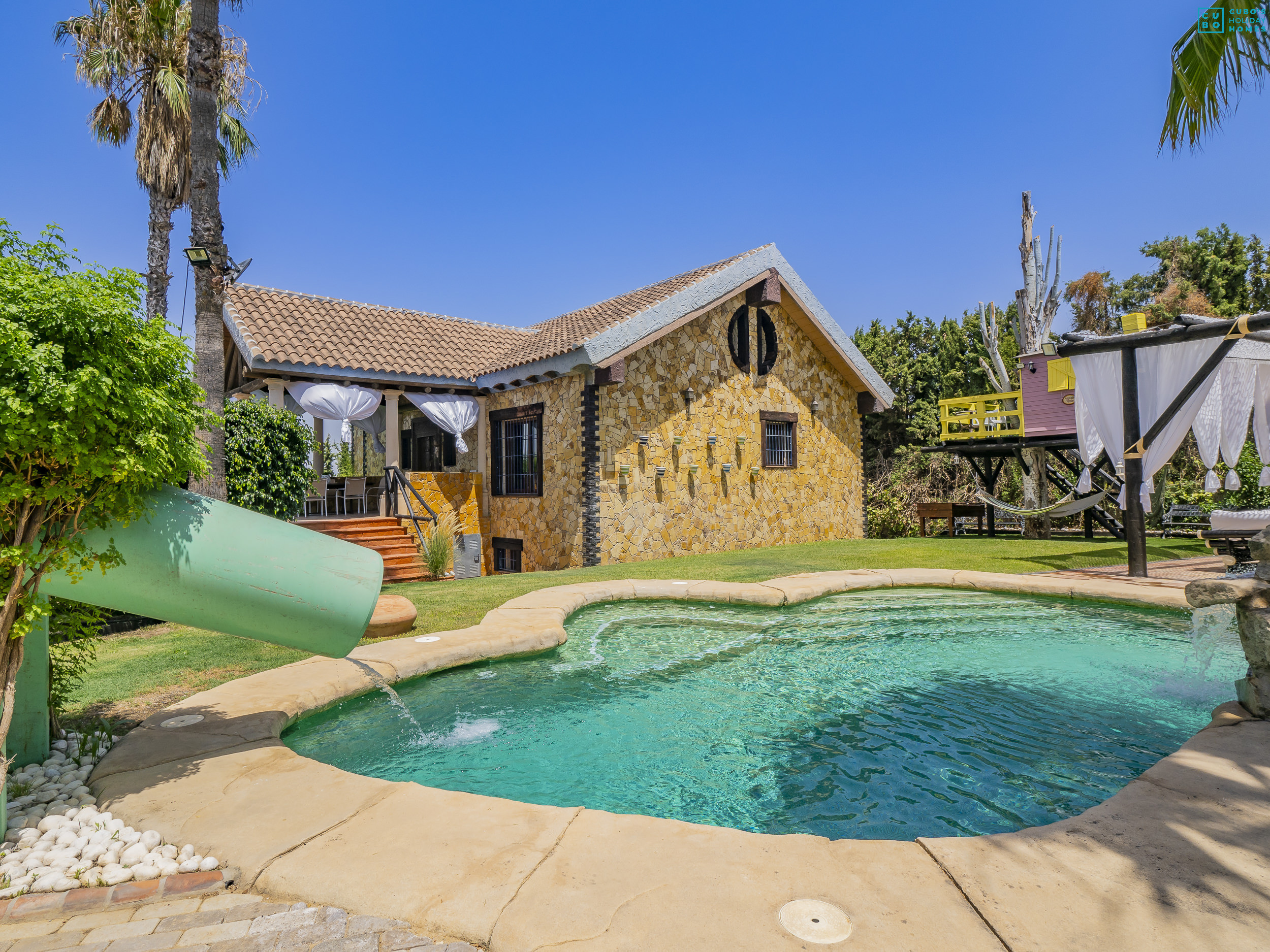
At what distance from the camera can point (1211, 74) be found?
6.83m

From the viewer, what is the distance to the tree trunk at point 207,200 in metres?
7.63

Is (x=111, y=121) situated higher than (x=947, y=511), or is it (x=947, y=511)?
(x=111, y=121)

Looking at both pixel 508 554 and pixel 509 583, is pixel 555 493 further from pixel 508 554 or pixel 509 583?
pixel 509 583

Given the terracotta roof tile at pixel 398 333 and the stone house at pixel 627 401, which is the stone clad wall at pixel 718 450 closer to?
the stone house at pixel 627 401

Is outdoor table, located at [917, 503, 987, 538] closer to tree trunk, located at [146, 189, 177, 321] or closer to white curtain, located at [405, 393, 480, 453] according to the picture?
white curtain, located at [405, 393, 480, 453]

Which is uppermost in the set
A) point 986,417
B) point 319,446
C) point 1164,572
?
point 986,417

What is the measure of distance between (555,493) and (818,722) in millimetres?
9551

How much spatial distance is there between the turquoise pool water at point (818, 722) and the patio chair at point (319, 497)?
9.01m

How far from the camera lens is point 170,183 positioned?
1352 cm

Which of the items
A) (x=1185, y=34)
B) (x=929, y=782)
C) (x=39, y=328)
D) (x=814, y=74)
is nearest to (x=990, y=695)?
(x=929, y=782)

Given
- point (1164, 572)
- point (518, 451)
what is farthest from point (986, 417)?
point (518, 451)

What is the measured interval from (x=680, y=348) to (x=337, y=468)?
42.0 feet

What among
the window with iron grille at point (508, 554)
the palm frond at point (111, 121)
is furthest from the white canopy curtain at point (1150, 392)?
the palm frond at point (111, 121)

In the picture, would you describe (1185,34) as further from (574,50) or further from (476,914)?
(574,50)
